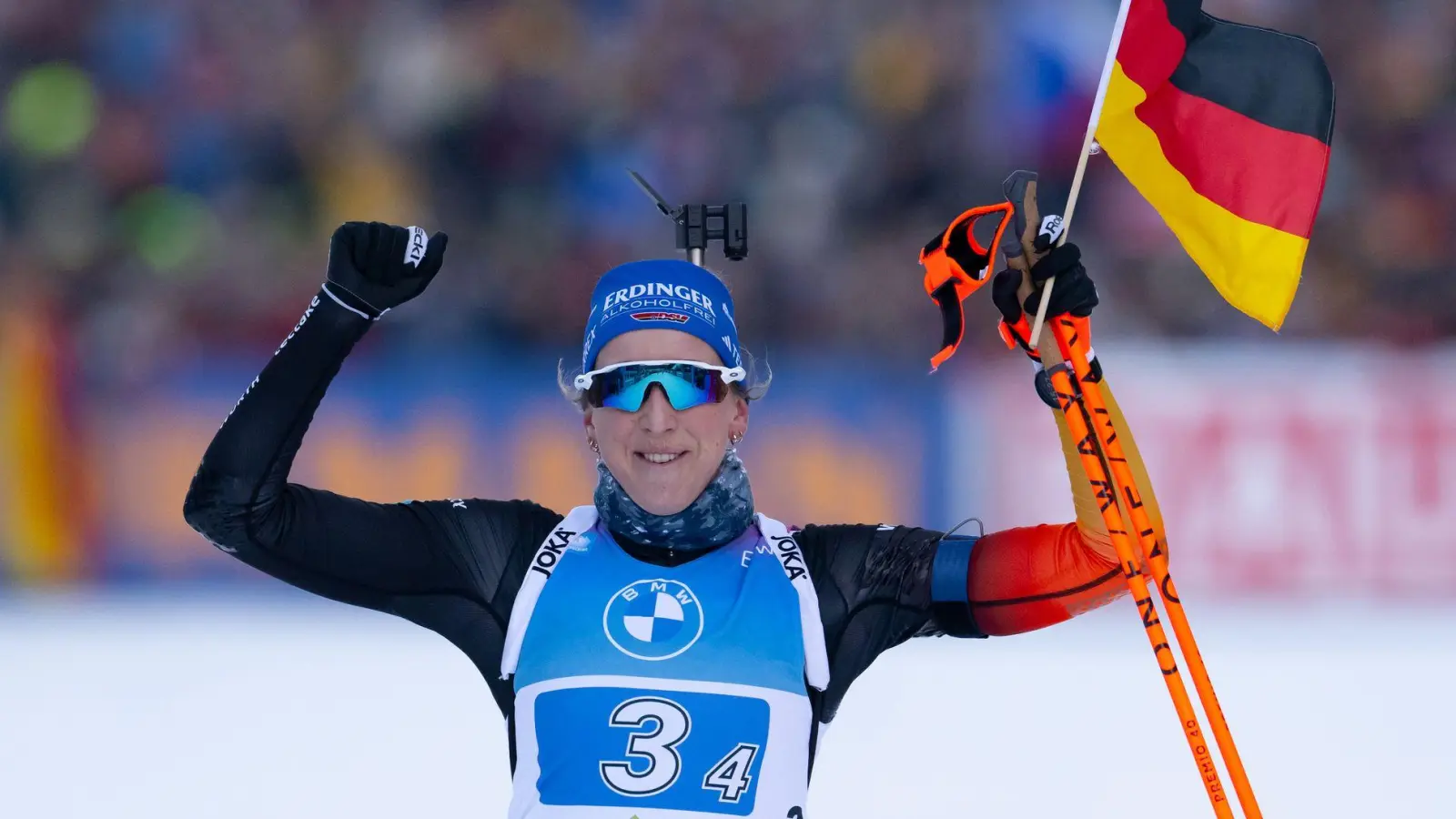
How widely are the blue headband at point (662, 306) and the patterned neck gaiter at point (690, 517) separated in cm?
23

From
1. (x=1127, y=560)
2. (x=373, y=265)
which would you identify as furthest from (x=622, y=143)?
(x=1127, y=560)

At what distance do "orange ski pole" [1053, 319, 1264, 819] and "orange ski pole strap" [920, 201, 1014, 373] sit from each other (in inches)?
7.0

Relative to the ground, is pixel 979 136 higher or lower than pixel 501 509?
higher

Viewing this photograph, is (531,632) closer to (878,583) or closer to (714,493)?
(714,493)

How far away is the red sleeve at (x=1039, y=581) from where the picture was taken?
292cm

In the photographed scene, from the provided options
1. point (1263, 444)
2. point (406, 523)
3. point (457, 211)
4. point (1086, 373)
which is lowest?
point (406, 523)

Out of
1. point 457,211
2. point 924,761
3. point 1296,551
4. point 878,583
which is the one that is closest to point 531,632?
point 878,583

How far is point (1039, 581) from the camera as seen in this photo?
2.93m

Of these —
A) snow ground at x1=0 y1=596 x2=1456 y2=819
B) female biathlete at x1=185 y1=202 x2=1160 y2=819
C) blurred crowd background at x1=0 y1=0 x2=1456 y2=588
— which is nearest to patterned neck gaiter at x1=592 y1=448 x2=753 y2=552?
female biathlete at x1=185 y1=202 x2=1160 y2=819

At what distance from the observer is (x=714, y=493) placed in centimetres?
293

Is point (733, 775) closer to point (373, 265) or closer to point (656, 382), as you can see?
point (656, 382)

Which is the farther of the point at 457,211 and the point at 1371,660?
the point at 457,211

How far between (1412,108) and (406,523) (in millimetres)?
6284

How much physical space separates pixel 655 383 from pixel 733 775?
0.71 meters
